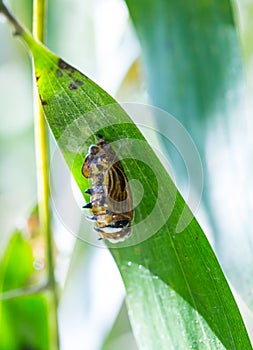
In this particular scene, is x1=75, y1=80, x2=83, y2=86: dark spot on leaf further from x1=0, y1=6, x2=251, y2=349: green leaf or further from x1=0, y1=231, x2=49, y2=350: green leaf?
x1=0, y1=231, x2=49, y2=350: green leaf

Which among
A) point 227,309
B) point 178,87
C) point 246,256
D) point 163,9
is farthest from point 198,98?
point 227,309

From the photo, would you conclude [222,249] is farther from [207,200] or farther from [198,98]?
[198,98]

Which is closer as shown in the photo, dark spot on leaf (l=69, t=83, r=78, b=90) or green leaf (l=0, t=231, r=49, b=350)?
dark spot on leaf (l=69, t=83, r=78, b=90)

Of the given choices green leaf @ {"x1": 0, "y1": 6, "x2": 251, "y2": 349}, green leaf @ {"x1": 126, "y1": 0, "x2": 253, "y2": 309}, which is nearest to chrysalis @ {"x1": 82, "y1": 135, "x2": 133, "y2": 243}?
green leaf @ {"x1": 0, "y1": 6, "x2": 251, "y2": 349}

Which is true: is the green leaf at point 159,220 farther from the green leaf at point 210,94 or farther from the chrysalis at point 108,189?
the green leaf at point 210,94

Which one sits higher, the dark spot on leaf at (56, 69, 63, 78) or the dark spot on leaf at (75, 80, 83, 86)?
the dark spot on leaf at (56, 69, 63, 78)

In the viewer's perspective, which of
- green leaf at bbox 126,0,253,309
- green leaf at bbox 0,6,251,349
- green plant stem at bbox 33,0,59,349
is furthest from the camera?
green leaf at bbox 126,0,253,309
